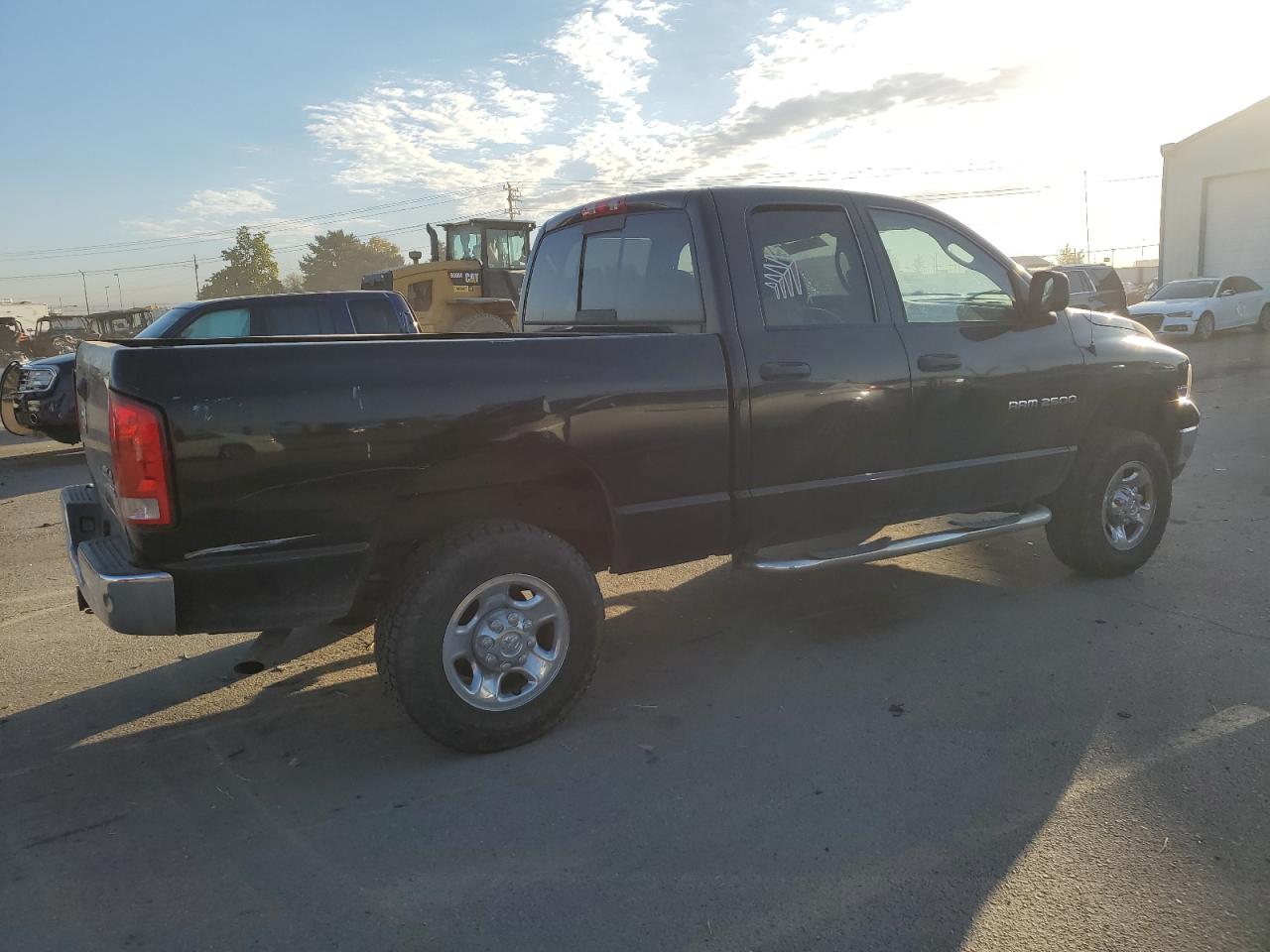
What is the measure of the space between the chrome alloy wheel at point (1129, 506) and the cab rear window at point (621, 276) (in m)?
2.84

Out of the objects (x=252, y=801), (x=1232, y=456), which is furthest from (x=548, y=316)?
(x=1232, y=456)

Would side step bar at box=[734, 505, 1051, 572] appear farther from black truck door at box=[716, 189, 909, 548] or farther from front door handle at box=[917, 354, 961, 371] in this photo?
front door handle at box=[917, 354, 961, 371]

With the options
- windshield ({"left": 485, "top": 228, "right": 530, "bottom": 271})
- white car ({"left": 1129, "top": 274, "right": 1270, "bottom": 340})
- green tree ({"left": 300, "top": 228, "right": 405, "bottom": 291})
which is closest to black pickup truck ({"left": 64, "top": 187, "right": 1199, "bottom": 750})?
windshield ({"left": 485, "top": 228, "right": 530, "bottom": 271})

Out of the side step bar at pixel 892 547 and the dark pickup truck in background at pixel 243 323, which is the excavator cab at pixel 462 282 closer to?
the dark pickup truck in background at pixel 243 323

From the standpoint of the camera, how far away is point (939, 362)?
170 inches

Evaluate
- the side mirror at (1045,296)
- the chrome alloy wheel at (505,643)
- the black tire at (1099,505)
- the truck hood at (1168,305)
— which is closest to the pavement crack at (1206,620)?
the black tire at (1099,505)

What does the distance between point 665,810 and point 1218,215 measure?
3264cm

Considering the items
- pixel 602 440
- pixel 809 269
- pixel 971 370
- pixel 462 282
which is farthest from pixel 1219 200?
pixel 602 440

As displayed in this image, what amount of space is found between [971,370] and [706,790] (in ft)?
8.21

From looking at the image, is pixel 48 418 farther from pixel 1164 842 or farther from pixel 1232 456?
pixel 1232 456

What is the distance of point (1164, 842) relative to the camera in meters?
2.74

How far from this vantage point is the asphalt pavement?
2.49m

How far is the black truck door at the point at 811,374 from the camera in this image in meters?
3.86

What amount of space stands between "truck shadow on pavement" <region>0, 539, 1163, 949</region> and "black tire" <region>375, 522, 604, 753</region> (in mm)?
137
